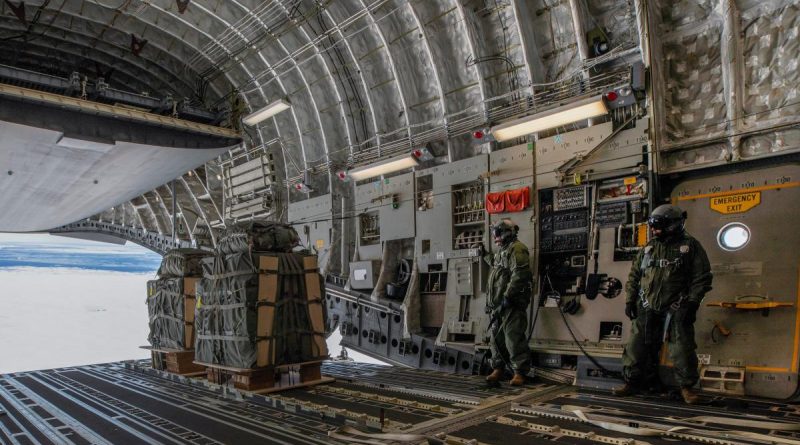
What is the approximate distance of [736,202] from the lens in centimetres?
541

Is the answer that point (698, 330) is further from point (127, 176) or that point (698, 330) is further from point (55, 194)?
point (55, 194)

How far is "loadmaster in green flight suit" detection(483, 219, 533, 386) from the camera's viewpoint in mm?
5742

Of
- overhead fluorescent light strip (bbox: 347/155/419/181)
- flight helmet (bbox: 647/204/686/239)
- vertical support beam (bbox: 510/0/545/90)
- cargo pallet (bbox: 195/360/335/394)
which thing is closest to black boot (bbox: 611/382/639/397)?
flight helmet (bbox: 647/204/686/239)

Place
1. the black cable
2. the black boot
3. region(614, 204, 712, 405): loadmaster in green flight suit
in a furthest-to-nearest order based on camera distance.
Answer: the black cable, the black boot, region(614, 204, 712, 405): loadmaster in green flight suit

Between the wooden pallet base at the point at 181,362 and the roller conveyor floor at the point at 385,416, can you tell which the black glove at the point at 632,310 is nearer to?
the roller conveyor floor at the point at 385,416

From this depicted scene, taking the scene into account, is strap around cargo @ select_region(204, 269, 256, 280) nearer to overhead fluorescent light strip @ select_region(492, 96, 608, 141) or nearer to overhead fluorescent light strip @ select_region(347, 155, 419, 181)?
overhead fluorescent light strip @ select_region(492, 96, 608, 141)

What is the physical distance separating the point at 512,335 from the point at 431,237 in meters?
2.99

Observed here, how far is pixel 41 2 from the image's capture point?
10.1 meters

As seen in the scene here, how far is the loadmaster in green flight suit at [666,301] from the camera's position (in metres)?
4.65

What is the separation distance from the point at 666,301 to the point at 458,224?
12.4ft

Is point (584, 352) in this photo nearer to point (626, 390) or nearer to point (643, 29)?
point (626, 390)

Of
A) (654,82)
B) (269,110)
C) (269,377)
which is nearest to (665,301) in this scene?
(654,82)

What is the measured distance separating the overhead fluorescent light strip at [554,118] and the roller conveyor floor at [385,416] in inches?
134

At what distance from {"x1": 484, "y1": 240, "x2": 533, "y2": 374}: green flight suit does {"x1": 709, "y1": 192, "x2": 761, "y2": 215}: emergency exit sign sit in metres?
2.15
